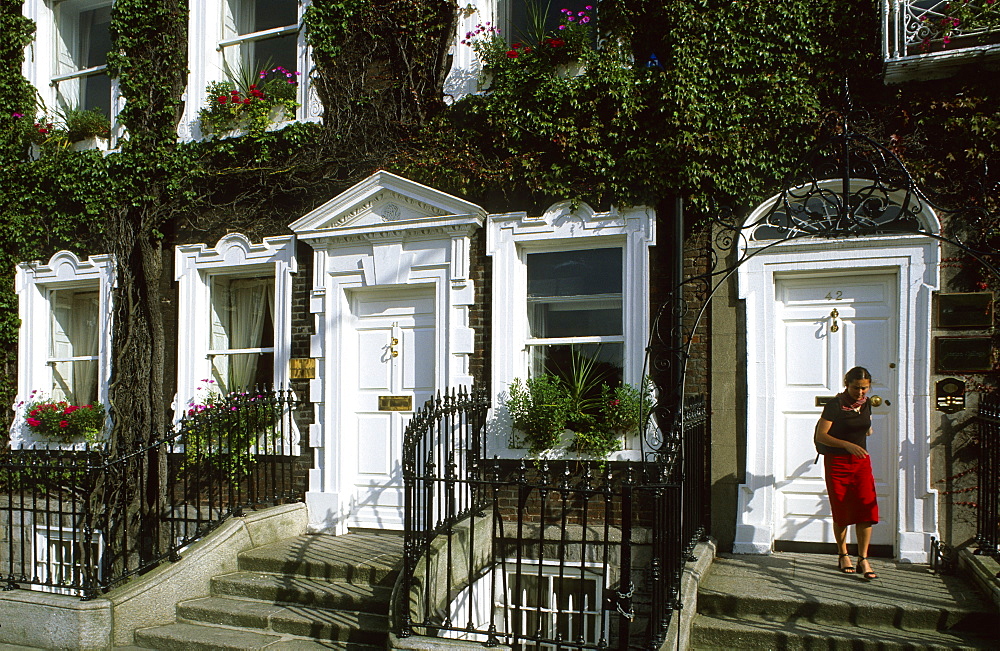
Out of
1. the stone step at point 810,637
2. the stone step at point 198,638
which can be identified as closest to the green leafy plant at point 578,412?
the stone step at point 810,637

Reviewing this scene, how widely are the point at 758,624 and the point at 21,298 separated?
352 inches

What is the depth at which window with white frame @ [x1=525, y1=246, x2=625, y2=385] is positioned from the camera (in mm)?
7734

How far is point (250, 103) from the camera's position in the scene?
8.99m

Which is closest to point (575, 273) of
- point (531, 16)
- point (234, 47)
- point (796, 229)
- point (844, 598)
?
point (796, 229)

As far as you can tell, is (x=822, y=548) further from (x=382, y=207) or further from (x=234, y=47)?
(x=234, y=47)

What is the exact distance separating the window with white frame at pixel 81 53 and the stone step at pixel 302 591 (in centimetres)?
627

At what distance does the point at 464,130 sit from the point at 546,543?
391 cm

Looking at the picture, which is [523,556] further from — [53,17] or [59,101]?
[53,17]

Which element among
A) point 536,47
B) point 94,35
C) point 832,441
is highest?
point 94,35

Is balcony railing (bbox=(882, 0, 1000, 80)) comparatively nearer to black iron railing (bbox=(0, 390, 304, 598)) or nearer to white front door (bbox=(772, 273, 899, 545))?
white front door (bbox=(772, 273, 899, 545))

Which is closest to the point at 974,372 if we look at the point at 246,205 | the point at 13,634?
the point at 246,205

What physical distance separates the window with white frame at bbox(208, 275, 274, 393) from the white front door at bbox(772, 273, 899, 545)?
5.19 meters

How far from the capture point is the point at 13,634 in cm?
668

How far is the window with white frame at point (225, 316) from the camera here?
904 cm
